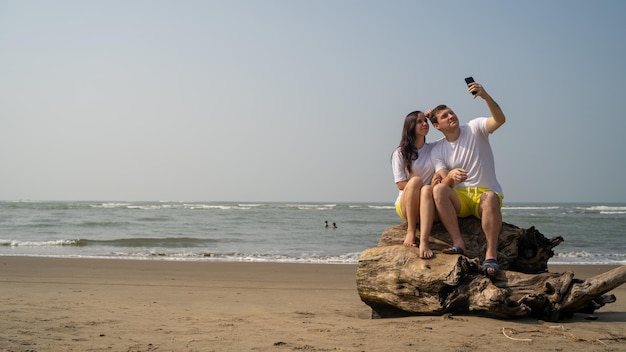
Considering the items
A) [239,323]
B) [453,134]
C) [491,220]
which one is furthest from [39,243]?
[491,220]

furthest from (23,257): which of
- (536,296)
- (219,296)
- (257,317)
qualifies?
(536,296)

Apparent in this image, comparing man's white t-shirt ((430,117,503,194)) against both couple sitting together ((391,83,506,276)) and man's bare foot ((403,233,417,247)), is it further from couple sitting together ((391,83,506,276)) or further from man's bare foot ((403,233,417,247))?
man's bare foot ((403,233,417,247))

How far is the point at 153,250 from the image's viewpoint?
1593 cm

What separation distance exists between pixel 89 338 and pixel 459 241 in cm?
362

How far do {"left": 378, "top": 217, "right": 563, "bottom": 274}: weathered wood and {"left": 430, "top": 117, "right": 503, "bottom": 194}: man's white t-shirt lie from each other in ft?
1.67

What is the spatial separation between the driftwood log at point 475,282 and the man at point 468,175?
21 centimetres

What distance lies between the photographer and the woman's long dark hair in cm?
580

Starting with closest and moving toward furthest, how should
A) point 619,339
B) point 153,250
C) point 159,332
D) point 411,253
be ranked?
point 619,339 → point 159,332 → point 411,253 → point 153,250

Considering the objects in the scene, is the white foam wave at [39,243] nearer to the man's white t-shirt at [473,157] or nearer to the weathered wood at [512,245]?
the weathered wood at [512,245]

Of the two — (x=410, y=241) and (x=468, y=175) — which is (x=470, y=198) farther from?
(x=410, y=241)

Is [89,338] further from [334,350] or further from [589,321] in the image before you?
[589,321]

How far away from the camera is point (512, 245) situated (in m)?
5.70

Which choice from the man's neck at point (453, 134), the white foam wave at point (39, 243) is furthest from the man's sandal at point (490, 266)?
the white foam wave at point (39, 243)

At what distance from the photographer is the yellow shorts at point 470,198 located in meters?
5.58
